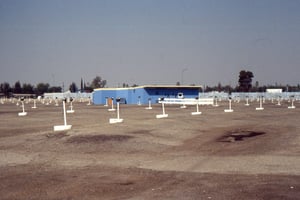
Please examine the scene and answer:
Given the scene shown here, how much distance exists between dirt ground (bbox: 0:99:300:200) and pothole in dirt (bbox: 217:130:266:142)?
34mm

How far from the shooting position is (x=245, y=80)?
136m

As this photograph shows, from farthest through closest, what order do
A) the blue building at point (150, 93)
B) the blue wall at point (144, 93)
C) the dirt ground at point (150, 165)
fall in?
the blue wall at point (144, 93) → the blue building at point (150, 93) → the dirt ground at point (150, 165)

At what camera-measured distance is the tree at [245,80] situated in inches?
5290

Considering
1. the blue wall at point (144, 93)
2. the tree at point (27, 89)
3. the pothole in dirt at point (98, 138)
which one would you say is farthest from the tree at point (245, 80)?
the pothole in dirt at point (98, 138)

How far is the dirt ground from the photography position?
23.6 feet

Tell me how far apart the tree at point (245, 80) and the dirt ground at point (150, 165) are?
12133cm

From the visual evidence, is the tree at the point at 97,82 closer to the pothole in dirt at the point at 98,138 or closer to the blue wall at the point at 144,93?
the blue wall at the point at 144,93

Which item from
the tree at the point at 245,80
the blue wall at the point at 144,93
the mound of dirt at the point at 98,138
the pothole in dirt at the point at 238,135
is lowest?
the pothole in dirt at the point at 238,135

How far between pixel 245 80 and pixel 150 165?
427 ft

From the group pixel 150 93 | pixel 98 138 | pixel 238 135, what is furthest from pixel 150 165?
pixel 150 93

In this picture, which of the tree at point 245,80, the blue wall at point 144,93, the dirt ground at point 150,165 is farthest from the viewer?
the tree at point 245,80

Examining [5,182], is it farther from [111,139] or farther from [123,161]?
[111,139]

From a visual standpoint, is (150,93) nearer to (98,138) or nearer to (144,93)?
(144,93)

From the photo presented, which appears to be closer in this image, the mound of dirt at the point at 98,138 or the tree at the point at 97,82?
the mound of dirt at the point at 98,138
